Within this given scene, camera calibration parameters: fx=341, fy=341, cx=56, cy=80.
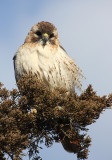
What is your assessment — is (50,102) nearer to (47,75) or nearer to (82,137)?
(82,137)

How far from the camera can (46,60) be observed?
332 inches

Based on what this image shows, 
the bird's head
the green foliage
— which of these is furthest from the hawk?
the green foliage

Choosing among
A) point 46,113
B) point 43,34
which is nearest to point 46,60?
point 43,34

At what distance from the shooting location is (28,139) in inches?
256

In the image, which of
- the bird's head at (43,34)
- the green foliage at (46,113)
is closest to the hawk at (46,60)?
the bird's head at (43,34)

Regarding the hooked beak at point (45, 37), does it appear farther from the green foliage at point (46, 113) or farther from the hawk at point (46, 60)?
the green foliage at point (46, 113)

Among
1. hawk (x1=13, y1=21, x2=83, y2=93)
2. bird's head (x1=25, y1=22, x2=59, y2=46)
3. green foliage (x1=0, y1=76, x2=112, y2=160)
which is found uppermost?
bird's head (x1=25, y1=22, x2=59, y2=46)

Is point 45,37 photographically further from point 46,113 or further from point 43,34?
point 46,113

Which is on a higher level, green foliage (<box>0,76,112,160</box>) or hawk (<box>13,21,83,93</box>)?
hawk (<box>13,21,83,93</box>)

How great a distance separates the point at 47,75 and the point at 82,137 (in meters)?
2.08

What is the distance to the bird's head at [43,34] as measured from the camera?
8.60m

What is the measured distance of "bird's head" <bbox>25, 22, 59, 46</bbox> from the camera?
28.2ft

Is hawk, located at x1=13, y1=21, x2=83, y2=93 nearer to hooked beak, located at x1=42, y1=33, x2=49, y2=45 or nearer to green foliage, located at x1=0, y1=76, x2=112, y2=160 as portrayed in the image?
hooked beak, located at x1=42, y1=33, x2=49, y2=45

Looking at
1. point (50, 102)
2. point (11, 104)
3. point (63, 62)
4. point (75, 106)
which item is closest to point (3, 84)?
point (11, 104)
